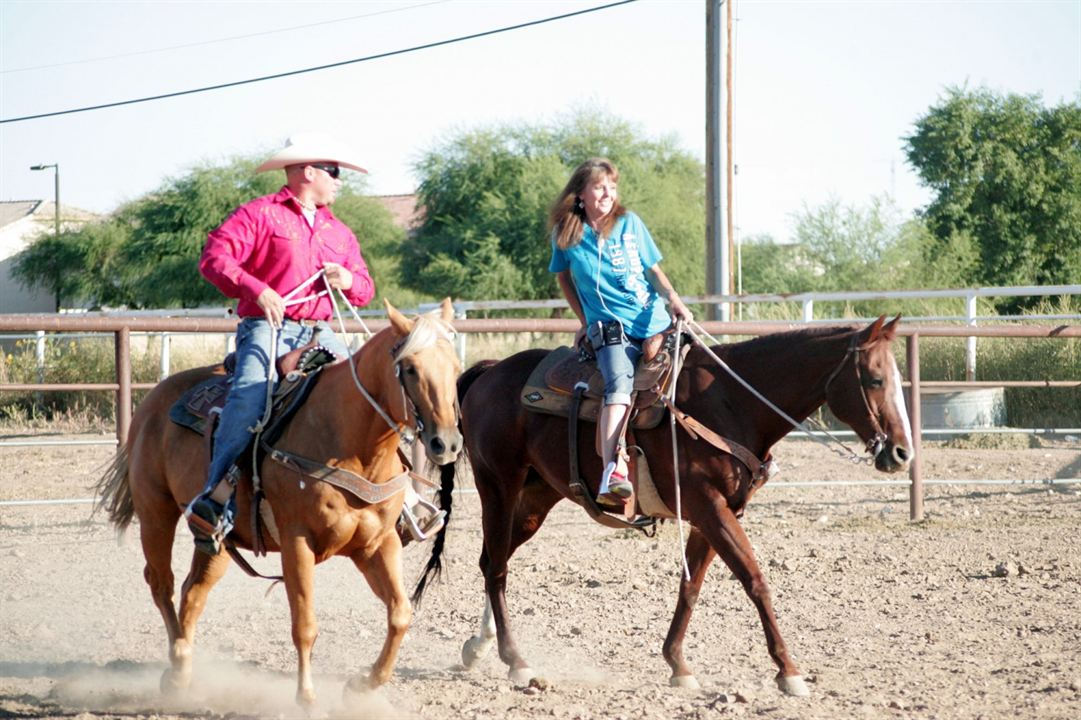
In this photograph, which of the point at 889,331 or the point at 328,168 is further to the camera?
the point at 889,331

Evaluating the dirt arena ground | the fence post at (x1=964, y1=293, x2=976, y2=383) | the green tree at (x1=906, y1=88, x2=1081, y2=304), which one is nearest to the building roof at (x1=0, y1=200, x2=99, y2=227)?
the green tree at (x1=906, y1=88, x2=1081, y2=304)

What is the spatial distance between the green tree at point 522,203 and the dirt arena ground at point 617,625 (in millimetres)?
18869

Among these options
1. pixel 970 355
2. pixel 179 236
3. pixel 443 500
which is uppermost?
pixel 179 236

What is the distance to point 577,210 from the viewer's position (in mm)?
5504

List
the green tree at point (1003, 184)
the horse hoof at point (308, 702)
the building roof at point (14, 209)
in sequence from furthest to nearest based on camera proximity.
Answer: the building roof at point (14, 209)
the green tree at point (1003, 184)
the horse hoof at point (308, 702)

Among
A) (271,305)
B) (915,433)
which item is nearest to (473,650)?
(271,305)

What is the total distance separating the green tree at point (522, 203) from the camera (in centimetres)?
2841

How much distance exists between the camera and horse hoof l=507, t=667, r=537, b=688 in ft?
16.9

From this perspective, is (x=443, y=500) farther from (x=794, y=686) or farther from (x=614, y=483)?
(x=794, y=686)

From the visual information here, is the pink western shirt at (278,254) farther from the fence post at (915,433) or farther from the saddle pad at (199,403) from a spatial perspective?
the fence post at (915,433)

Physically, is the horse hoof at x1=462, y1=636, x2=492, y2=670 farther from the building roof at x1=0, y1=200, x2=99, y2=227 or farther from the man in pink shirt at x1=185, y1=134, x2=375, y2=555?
the building roof at x1=0, y1=200, x2=99, y2=227

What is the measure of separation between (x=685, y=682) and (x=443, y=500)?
1691 mm

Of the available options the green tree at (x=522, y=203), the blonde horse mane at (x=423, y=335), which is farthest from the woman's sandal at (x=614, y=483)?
the green tree at (x=522, y=203)

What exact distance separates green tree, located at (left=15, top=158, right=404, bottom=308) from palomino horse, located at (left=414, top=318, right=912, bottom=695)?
85.4 feet
